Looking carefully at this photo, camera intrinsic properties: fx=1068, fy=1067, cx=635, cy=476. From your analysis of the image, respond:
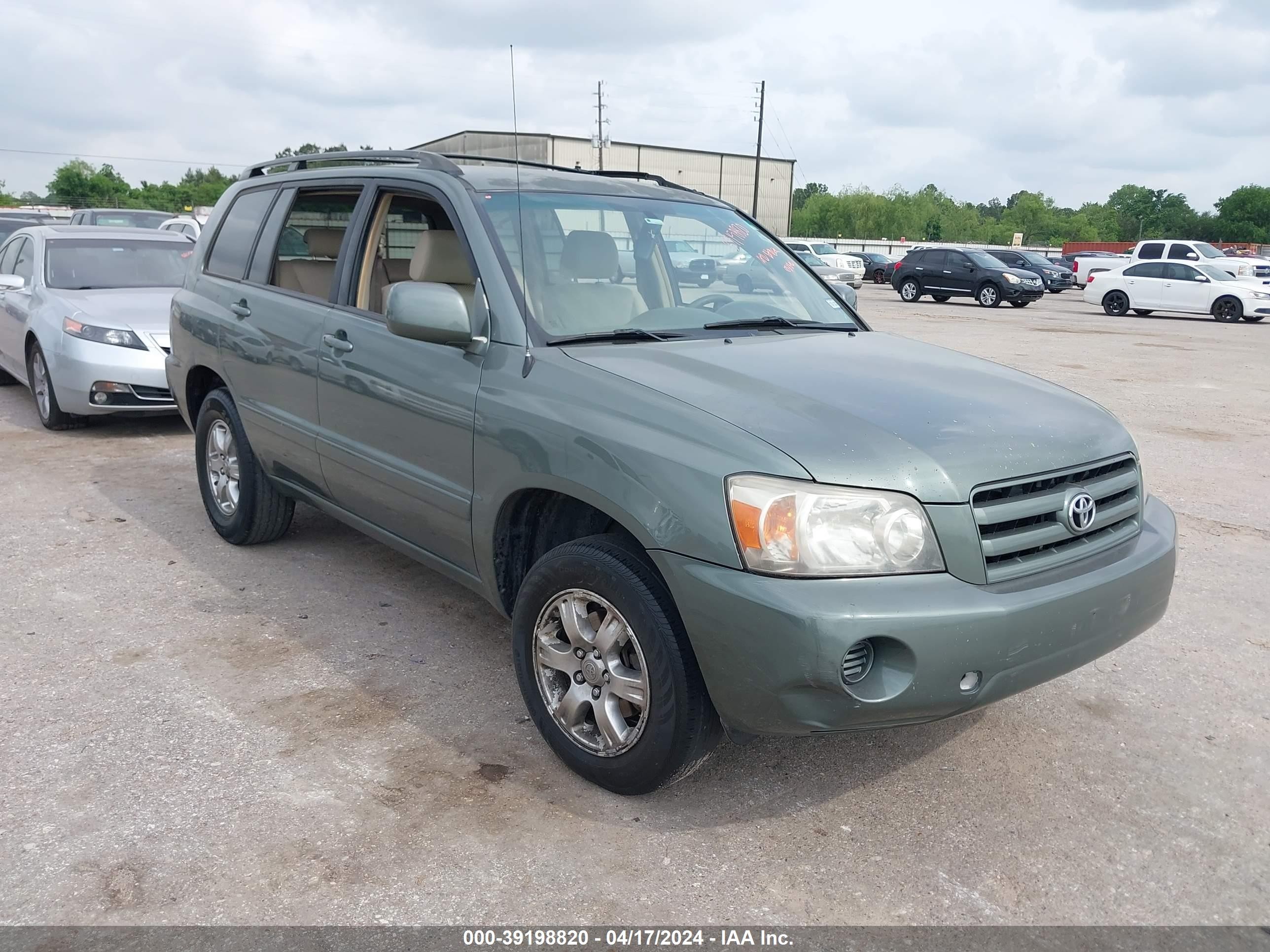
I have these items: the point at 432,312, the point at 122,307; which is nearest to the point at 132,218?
the point at 122,307

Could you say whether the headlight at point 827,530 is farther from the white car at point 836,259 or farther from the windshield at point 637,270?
the white car at point 836,259

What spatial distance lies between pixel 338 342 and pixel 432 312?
89cm

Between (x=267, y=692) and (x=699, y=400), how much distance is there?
6.41 feet

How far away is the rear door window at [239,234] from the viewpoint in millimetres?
5156

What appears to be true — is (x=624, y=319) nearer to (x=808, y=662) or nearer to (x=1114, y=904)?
(x=808, y=662)

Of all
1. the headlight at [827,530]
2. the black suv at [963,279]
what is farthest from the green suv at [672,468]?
the black suv at [963,279]

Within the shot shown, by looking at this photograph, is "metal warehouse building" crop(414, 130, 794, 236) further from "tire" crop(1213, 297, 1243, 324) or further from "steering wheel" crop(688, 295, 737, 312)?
"steering wheel" crop(688, 295, 737, 312)

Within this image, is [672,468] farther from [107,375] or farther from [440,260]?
[107,375]

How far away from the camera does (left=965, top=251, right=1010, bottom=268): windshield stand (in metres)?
28.7

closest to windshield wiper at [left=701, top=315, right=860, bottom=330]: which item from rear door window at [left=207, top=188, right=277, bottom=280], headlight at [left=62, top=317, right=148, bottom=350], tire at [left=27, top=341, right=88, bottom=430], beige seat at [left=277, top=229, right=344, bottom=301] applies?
beige seat at [left=277, top=229, right=344, bottom=301]

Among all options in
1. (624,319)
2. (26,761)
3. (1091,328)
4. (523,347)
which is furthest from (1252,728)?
(1091,328)

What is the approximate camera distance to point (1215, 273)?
2570cm

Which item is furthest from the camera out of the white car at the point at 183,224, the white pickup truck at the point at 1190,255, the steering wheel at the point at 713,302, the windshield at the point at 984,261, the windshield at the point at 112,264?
the white pickup truck at the point at 1190,255

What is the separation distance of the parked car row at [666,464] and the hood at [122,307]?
3.38 m
